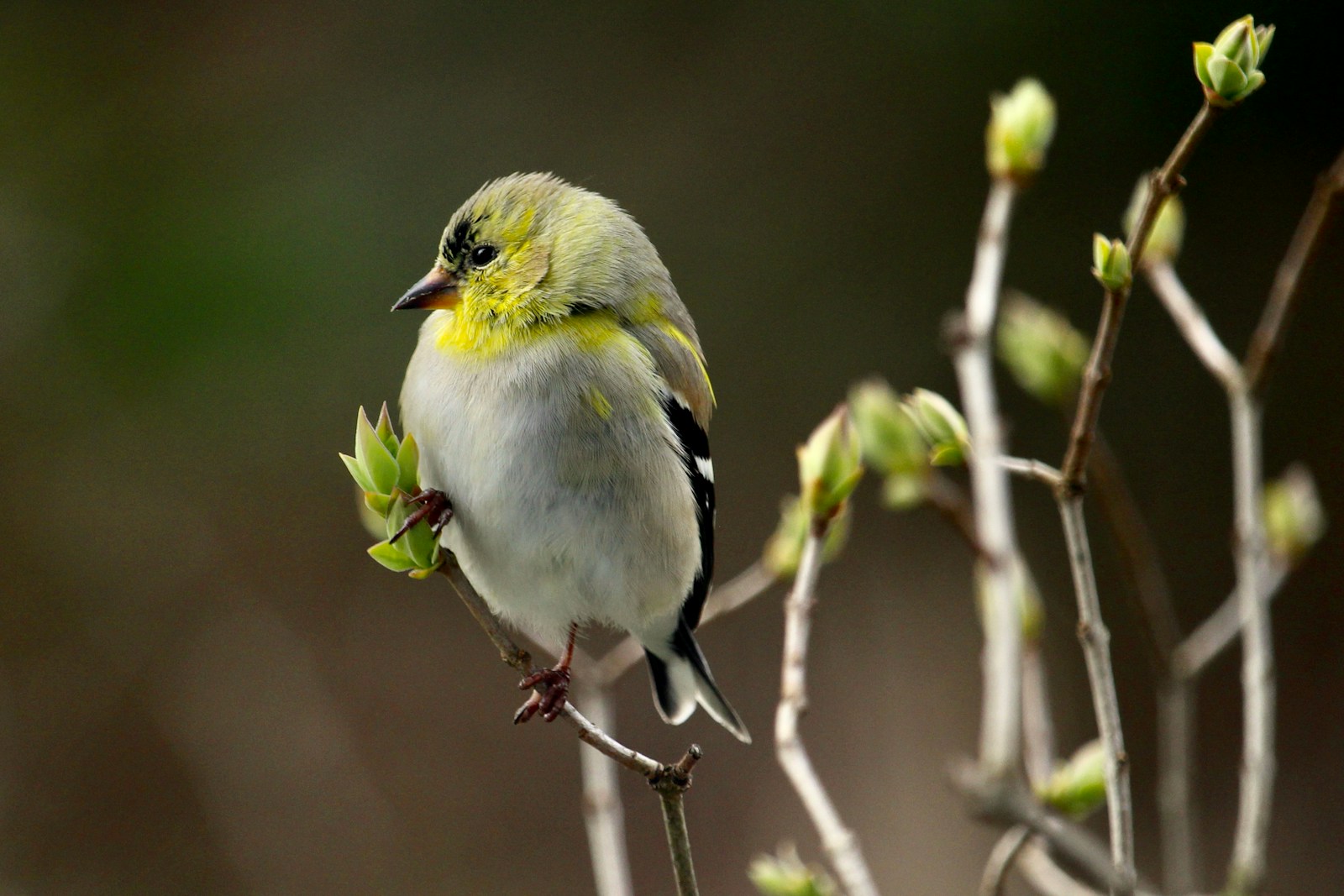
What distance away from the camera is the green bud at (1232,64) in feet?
4.02

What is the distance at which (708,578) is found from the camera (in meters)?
2.40

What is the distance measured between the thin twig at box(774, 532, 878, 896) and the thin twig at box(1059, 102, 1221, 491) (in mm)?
442

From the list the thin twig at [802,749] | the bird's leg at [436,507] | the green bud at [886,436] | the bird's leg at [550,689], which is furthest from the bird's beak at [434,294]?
the thin twig at [802,749]

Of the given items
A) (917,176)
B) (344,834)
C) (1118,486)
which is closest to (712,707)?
(1118,486)

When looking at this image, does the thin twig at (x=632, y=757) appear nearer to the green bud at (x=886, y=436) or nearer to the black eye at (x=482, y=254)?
the green bud at (x=886, y=436)

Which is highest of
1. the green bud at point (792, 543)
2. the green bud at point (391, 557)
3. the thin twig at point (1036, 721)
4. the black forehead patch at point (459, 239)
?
the black forehead patch at point (459, 239)

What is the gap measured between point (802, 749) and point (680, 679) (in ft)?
3.09

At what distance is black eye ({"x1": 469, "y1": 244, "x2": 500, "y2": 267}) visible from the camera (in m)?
2.18

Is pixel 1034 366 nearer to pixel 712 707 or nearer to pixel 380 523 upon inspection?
pixel 712 707

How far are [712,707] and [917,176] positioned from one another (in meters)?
3.56

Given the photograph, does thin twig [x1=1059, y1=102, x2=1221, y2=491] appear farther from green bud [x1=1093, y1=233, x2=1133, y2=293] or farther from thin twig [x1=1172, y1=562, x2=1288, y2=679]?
thin twig [x1=1172, y1=562, x2=1288, y2=679]

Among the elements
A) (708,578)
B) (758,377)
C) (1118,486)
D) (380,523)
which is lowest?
(758,377)

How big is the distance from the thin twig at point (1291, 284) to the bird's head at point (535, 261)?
100 centimetres

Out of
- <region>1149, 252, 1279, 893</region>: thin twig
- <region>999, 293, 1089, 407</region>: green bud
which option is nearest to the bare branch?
<region>1149, 252, 1279, 893</region>: thin twig
